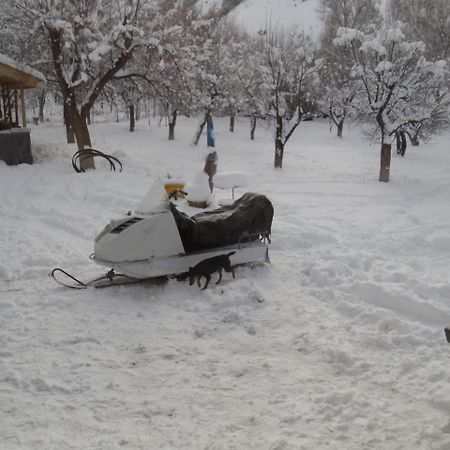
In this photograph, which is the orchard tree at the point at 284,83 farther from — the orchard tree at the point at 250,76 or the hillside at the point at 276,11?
the hillside at the point at 276,11

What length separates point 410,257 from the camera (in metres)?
7.07

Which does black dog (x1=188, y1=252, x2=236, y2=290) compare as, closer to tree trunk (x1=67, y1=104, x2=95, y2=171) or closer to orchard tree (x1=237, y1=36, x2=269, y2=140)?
tree trunk (x1=67, y1=104, x2=95, y2=171)

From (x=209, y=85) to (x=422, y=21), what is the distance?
48.3ft

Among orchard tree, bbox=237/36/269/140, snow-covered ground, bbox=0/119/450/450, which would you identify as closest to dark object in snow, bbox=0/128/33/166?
snow-covered ground, bbox=0/119/450/450

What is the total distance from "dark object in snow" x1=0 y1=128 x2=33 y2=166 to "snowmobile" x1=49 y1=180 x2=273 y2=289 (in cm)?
1006

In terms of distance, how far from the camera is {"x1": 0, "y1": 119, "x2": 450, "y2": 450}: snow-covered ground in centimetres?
325

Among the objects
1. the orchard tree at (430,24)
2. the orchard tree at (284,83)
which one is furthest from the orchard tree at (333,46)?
the orchard tree at (284,83)

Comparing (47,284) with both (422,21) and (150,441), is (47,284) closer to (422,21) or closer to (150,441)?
(150,441)

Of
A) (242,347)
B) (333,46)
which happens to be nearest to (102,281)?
(242,347)

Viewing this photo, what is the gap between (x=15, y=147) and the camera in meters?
14.9

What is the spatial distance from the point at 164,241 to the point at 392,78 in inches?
524

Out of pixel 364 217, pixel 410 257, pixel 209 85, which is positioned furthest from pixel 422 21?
pixel 410 257

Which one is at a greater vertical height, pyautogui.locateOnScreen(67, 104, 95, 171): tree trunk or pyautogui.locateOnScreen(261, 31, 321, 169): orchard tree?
pyautogui.locateOnScreen(261, 31, 321, 169): orchard tree

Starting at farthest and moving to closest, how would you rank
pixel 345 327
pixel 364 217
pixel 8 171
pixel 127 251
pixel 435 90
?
pixel 435 90 < pixel 8 171 < pixel 364 217 < pixel 127 251 < pixel 345 327
